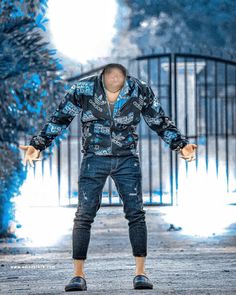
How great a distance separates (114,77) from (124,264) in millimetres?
2579

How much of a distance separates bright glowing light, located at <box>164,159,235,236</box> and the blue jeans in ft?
17.4

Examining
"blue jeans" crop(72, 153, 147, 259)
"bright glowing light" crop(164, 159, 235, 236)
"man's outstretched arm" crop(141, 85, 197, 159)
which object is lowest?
"bright glowing light" crop(164, 159, 235, 236)

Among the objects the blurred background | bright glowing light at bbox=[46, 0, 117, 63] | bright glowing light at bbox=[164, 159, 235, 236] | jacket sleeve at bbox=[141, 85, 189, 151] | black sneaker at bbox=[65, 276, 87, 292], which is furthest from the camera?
bright glowing light at bbox=[46, 0, 117, 63]

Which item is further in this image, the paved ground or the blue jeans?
the paved ground

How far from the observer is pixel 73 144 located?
78.2 feet

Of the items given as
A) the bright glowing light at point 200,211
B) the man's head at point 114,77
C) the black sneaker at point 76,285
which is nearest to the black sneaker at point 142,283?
the black sneaker at point 76,285

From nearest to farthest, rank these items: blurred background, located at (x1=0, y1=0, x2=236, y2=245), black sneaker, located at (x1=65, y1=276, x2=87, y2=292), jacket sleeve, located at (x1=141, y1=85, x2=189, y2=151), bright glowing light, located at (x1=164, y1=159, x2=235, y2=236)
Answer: black sneaker, located at (x1=65, y1=276, x2=87, y2=292) < jacket sleeve, located at (x1=141, y1=85, x2=189, y2=151) < blurred background, located at (x1=0, y1=0, x2=236, y2=245) < bright glowing light, located at (x1=164, y1=159, x2=235, y2=236)

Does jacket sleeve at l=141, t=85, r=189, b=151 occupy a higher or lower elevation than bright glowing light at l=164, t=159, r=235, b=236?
higher

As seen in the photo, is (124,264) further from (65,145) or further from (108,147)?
(65,145)

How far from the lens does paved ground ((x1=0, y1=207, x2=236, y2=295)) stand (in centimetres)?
769

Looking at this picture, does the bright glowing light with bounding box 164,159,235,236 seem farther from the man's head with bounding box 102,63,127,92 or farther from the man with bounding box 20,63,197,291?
the man's head with bounding box 102,63,127,92

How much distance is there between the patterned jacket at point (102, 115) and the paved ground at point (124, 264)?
1004 mm

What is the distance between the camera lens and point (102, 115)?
7395 millimetres

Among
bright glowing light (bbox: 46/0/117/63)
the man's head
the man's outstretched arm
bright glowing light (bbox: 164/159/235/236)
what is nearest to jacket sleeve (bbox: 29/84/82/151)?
the man's head
